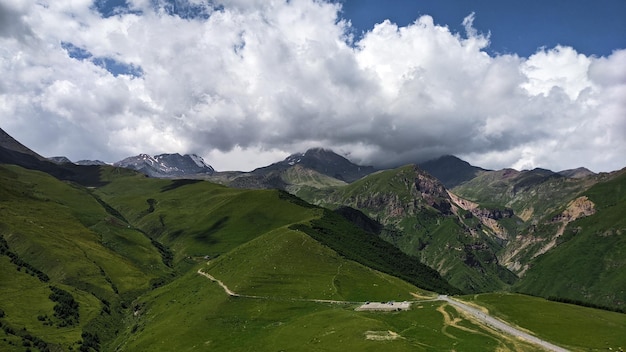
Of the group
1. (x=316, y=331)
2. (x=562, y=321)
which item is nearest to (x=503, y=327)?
(x=562, y=321)

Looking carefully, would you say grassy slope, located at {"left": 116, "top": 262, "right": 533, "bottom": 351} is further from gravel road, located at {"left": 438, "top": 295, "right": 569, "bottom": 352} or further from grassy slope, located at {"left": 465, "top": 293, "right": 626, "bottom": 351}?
grassy slope, located at {"left": 465, "top": 293, "right": 626, "bottom": 351}

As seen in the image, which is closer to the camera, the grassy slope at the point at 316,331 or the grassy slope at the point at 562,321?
the grassy slope at the point at 316,331

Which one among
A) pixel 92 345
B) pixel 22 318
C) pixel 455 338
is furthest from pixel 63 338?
pixel 455 338

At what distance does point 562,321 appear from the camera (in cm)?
15538

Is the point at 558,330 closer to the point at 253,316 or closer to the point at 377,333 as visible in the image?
the point at 377,333

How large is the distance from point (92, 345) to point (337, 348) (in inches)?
4642

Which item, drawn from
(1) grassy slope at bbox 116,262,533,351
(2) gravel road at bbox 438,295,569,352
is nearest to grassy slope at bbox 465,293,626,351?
(2) gravel road at bbox 438,295,569,352

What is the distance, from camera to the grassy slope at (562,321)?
136000 mm

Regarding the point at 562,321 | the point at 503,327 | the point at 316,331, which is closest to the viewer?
the point at 503,327

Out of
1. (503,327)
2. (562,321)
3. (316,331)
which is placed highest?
(562,321)

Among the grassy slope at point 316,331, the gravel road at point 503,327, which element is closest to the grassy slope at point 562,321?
the gravel road at point 503,327

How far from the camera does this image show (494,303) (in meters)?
180

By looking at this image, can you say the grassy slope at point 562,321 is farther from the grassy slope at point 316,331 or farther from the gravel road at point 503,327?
the grassy slope at point 316,331

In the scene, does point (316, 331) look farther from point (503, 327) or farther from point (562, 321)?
point (562, 321)
